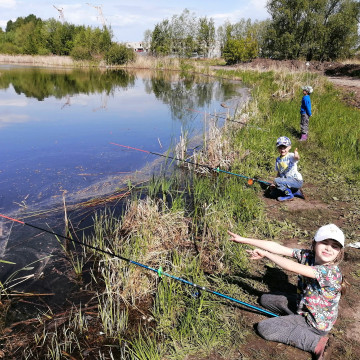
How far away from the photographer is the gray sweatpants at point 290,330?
8.25 ft

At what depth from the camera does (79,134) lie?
970 cm

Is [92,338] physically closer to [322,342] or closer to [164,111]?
[322,342]

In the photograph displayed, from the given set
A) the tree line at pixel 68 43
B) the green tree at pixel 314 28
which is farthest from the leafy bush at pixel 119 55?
the green tree at pixel 314 28

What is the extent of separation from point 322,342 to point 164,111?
37.7ft

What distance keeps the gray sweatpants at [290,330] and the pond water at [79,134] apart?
340 cm

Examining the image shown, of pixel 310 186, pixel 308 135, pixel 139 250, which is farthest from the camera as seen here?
pixel 308 135

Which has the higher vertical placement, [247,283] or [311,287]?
[311,287]

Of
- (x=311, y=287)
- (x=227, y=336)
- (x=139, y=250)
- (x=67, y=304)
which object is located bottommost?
(x=67, y=304)

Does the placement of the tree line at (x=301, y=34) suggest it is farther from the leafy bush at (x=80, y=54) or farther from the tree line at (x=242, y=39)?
the leafy bush at (x=80, y=54)

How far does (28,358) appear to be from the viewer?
2658mm

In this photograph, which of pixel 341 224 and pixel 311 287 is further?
pixel 341 224

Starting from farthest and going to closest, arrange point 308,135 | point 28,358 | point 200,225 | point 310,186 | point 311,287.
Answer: point 308,135 → point 310,186 → point 200,225 → point 28,358 → point 311,287

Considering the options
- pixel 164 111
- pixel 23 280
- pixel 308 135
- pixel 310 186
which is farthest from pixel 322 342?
pixel 164 111

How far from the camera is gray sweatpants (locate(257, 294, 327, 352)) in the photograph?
2514mm
